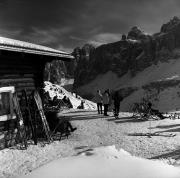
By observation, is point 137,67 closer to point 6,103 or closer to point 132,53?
point 132,53

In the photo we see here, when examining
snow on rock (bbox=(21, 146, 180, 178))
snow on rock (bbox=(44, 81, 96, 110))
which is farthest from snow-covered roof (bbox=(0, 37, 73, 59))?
snow on rock (bbox=(44, 81, 96, 110))

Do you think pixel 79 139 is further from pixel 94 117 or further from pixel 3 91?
pixel 94 117

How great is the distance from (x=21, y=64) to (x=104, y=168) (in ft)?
24.2

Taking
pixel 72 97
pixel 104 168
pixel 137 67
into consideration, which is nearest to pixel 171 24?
pixel 137 67

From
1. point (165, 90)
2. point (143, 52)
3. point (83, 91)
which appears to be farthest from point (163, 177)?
point (83, 91)

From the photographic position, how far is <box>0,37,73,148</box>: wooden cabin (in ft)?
33.3

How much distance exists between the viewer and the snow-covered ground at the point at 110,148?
5414 mm

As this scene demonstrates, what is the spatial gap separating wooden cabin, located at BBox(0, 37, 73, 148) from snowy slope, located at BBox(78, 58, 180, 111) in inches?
826

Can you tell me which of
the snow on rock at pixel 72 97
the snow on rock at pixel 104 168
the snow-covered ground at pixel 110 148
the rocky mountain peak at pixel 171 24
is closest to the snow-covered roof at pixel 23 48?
the snow-covered ground at pixel 110 148

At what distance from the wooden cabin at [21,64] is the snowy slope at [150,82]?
20977 millimetres

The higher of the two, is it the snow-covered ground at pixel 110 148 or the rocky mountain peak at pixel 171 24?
the rocky mountain peak at pixel 171 24

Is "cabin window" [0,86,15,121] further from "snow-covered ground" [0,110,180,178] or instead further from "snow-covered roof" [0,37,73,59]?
"snow-covered roof" [0,37,73,59]

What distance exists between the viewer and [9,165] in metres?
8.68

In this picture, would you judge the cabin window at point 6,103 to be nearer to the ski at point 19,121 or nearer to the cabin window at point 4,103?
the cabin window at point 4,103
